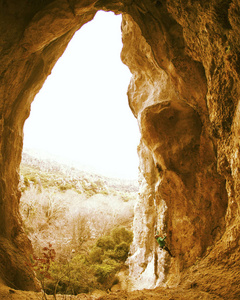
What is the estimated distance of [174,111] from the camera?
7359 millimetres

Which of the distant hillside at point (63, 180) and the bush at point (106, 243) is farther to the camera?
the distant hillside at point (63, 180)

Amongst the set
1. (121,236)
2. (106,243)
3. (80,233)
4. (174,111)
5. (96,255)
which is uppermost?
A: (174,111)

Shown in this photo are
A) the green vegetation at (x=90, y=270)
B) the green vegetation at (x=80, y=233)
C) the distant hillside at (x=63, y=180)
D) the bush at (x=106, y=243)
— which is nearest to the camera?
the green vegetation at (x=90, y=270)

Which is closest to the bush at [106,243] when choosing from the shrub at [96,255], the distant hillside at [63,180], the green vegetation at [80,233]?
the green vegetation at [80,233]

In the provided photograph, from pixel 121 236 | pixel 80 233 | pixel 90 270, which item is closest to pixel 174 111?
pixel 90 270

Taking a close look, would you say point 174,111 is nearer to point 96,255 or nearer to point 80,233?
point 96,255

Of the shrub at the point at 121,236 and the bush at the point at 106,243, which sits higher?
the shrub at the point at 121,236

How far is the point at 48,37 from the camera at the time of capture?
194 inches

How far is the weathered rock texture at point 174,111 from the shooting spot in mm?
3762

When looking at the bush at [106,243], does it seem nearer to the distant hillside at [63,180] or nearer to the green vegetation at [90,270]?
the green vegetation at [90,270]

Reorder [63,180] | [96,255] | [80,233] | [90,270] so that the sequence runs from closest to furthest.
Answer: [90,270] → [96,255] → [80,233] → [63,180]

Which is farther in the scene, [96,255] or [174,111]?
[96,255]

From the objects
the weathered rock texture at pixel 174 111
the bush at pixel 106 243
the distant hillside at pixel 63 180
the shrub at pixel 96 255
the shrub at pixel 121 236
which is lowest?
the shrub at pixel 96 255

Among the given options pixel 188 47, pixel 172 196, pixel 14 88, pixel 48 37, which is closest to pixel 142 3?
pixel 188 47
